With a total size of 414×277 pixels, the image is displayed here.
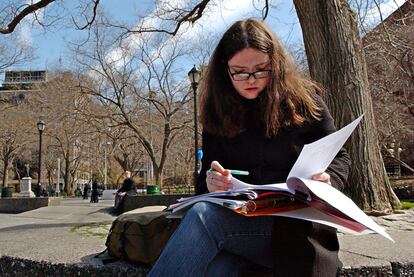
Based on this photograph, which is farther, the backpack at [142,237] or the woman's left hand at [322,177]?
the backpack at [142,237]

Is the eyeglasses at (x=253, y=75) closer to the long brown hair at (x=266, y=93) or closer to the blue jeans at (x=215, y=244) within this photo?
the long brown hair at (x=266, y=93)

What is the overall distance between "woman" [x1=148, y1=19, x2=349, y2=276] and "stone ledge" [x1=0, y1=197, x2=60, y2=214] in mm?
15431

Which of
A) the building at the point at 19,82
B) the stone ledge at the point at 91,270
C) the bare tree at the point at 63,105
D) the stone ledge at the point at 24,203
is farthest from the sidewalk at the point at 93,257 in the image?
the building at the point at 19,82

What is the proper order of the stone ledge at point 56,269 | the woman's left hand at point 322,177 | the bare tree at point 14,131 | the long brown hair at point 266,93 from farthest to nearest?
the bare tree at point 14,131, the stone ledge at point 56,269, the long brown hair at point 266,93, the woman's left hand at point 322,177

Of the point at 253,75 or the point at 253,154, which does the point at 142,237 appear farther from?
the point at 253,75

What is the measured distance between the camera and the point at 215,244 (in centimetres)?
148

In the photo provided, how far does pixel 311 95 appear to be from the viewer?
1.99m

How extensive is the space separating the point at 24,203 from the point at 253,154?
16724 millimetres

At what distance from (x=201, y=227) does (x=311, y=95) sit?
93 centimetres

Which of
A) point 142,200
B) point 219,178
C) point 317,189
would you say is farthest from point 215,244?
point 142,200

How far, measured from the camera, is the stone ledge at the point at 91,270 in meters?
1.92

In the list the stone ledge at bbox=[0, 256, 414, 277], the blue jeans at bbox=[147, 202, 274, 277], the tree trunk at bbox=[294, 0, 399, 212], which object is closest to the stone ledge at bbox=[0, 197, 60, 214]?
the tree trunk at bbox=[294, 0, 399, 212]

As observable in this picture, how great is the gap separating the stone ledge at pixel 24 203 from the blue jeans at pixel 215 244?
1578cm

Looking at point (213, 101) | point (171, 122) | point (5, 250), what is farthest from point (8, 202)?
point (213, 101)
